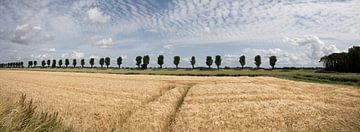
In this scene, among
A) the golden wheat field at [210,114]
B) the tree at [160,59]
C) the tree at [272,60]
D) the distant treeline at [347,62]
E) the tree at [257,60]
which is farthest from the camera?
the tree at [160,59]

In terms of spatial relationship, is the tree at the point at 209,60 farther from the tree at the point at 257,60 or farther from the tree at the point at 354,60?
the tree at the point at 354,60

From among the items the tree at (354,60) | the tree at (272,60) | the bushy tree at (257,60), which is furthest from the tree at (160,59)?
the tree at (354,60)

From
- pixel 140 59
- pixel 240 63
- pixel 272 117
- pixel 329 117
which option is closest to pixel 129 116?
pixel 272 117

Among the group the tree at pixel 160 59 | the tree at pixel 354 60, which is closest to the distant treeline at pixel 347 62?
the tree at pixel 354 60

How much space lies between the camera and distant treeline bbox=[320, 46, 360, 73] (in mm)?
108688

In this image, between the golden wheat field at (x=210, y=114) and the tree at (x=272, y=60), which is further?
the tree at (x=272, y=60)

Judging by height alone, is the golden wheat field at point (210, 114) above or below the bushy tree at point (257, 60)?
below

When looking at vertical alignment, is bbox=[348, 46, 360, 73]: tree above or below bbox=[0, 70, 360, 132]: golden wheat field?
above

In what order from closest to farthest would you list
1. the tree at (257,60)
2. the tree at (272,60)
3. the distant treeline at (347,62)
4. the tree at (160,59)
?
the distant treeline at (347,62)
the tree at (272,60)
the tree at (257,60)
the tree at (160,59)

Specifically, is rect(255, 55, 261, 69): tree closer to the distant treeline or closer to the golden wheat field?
the distant treeline

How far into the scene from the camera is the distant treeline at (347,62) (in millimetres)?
108688

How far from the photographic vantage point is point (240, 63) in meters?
179

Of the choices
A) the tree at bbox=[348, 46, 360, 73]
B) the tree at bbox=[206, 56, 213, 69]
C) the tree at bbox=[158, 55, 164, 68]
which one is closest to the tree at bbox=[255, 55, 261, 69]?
the tree at bbox=[206, 56, 213, 69]

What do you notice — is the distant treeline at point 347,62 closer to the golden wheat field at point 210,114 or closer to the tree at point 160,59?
the tree at point 160,59
